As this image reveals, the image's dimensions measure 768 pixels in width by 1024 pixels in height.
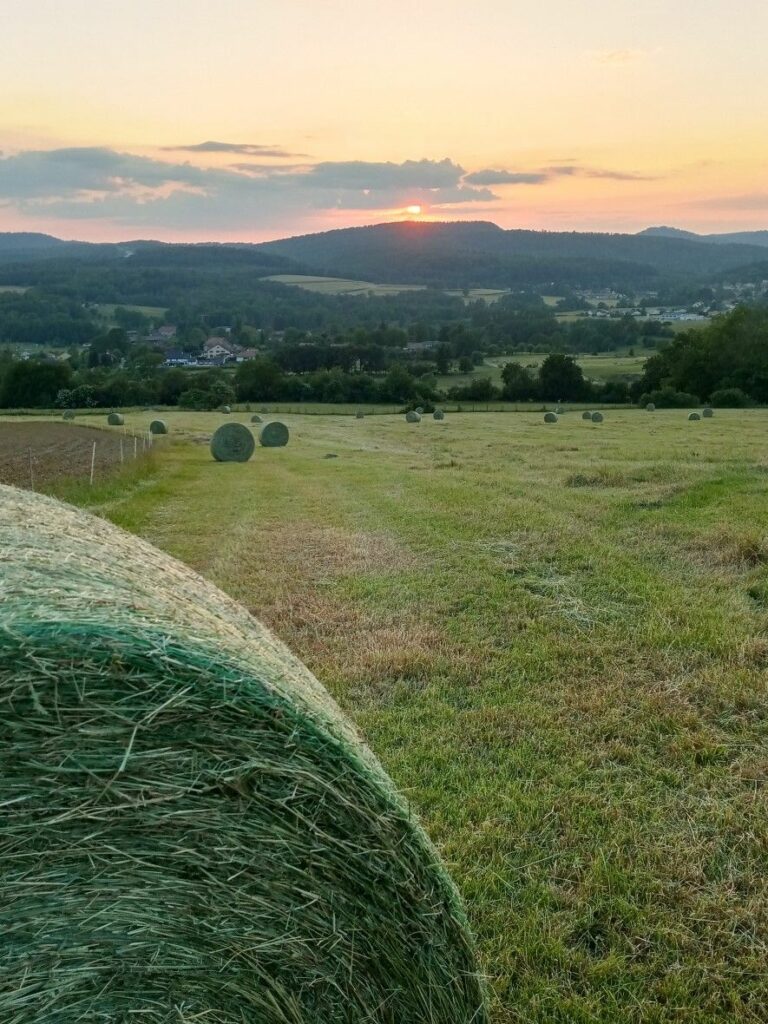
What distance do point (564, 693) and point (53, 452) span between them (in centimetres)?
2706

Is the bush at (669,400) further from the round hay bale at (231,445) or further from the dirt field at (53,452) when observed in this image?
the round hay bale at (231,445)

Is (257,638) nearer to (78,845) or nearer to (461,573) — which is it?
(78,845)

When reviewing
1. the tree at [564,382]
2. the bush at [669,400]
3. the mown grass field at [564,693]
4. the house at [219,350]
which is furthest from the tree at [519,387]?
the mown grass field at [564,693]

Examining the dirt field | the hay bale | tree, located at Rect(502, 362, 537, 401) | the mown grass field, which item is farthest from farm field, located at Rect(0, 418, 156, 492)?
tree, located at Rect(502, 362, 537, 401)

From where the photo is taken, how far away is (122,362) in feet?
320

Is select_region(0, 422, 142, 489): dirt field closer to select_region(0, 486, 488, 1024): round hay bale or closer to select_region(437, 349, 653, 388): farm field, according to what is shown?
select_region(0, 486, 488, 1024): round hay bale

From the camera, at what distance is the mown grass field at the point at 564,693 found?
4.21 m

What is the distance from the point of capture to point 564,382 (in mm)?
65125

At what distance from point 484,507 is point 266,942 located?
12.2 meters

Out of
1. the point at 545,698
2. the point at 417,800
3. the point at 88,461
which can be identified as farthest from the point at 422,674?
the point at 88,461

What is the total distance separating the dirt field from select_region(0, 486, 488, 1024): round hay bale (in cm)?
1668

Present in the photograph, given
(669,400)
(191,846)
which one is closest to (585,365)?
(669,400)

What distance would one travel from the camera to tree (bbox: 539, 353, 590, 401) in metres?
64.9

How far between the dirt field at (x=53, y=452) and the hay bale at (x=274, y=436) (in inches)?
187
